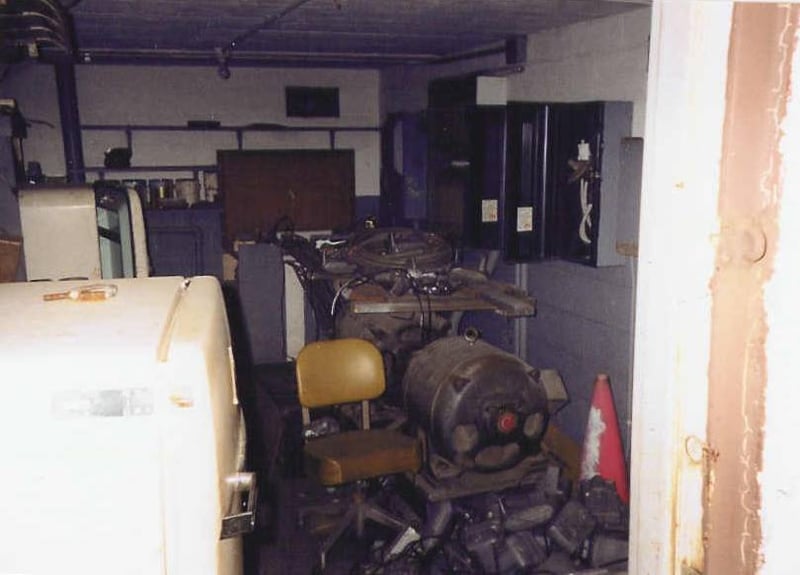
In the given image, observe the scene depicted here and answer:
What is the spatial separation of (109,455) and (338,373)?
2752mm

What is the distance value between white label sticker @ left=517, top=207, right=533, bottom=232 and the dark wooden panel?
12.0ft

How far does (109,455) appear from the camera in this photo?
1.12 meters

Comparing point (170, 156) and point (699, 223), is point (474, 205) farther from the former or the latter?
point (170, 156)

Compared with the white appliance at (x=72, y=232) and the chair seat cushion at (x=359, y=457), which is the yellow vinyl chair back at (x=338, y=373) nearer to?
→ the chair seat cushion at (x=359, y=457)

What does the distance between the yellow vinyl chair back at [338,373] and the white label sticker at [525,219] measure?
4.34ft

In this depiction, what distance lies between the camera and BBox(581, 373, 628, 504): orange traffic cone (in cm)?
408

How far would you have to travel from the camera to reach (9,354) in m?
1.12

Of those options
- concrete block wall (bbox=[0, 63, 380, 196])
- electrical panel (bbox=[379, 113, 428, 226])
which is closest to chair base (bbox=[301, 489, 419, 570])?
electrical panel (bbox=[379, 113, 428, 226])

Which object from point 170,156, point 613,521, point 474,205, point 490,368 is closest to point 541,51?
point 474,205

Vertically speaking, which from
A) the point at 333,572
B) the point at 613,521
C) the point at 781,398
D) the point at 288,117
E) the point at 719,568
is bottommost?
the point at 333,572

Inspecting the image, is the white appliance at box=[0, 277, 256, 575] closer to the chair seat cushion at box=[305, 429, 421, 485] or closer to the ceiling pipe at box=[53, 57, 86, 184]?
the chair seat cushion at box=[305, 429, 421, 485]

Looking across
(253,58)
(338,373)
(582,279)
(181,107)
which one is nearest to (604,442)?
(582,279)

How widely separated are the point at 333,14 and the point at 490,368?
2.30 metres

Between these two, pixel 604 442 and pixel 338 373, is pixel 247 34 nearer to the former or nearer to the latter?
pixel 338 373
